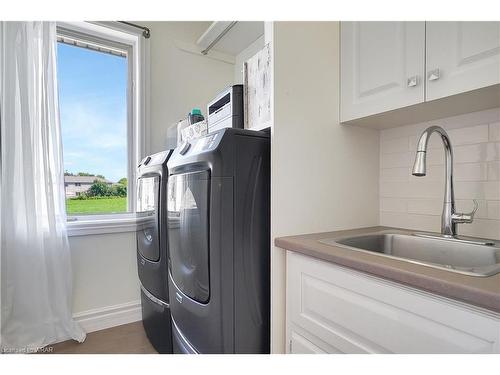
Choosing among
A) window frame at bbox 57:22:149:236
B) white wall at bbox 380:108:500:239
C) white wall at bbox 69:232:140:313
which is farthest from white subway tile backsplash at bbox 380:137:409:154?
white wall at bbox 69:232:140:313

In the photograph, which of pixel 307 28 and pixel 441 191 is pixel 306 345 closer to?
pixel 441 191

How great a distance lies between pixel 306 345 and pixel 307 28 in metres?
1.27

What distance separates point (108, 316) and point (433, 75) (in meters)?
2.34

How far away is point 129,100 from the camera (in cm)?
226

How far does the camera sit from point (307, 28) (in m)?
1.21

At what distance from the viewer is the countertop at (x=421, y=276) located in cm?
56

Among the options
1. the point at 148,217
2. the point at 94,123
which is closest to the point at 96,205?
the point at 94,123

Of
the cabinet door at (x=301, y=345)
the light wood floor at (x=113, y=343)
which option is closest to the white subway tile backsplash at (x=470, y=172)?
the cabinet door at (x=301, y=345)

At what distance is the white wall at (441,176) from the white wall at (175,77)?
1610 mm

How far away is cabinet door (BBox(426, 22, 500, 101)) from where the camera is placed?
833 millimetres
